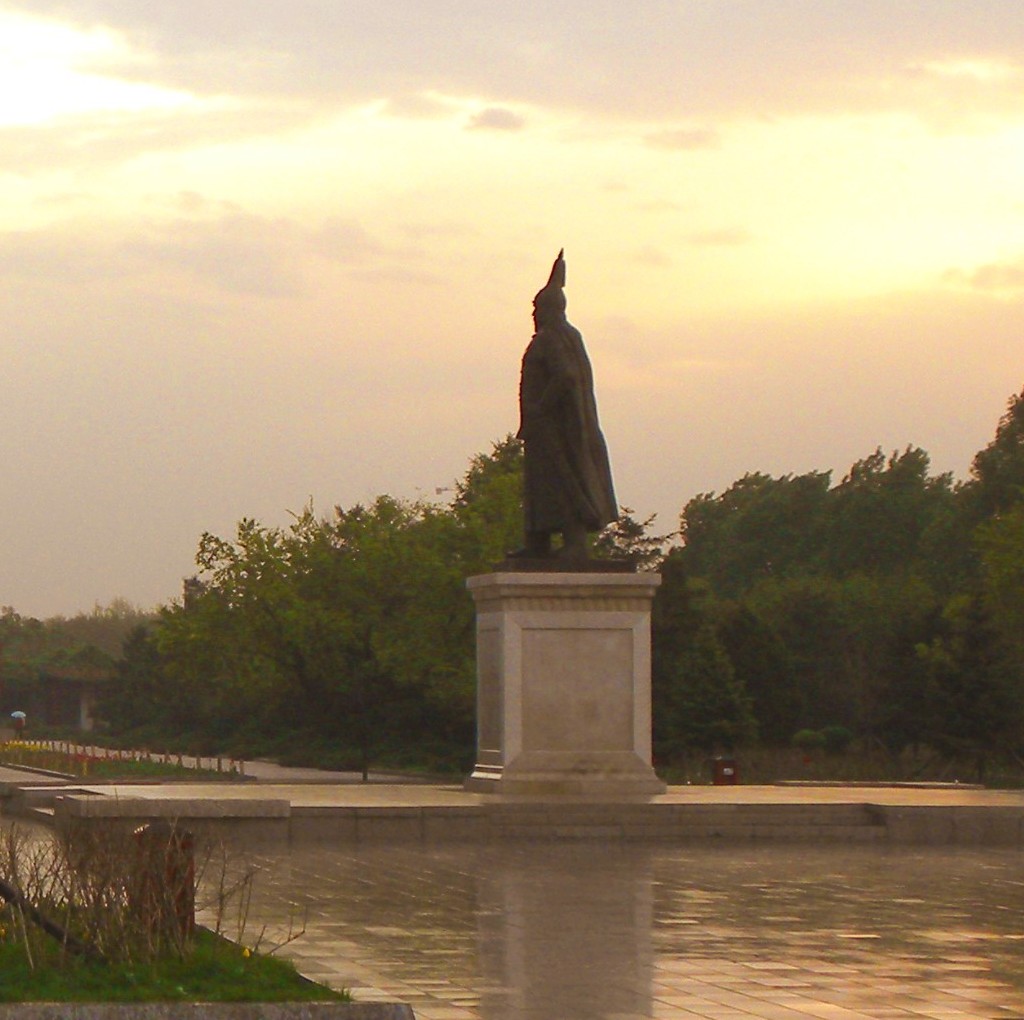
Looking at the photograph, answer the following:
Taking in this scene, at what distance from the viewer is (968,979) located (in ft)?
33.6

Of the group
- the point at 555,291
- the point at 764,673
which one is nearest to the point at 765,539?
the point at 764,673

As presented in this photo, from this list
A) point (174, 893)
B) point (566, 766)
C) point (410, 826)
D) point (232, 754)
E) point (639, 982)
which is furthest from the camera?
point (232, 754)

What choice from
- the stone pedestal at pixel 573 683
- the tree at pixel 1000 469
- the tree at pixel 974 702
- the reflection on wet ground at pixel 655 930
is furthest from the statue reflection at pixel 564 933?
the tree at pixel 1000 469

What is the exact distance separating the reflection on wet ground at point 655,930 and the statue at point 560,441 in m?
4.09

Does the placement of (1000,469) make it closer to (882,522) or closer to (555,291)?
(882,522)

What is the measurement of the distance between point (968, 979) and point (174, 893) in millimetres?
3879

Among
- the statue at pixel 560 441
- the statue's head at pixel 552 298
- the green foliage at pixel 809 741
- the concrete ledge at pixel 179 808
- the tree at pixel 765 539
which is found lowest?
the concrete ledge at pixel 179 808

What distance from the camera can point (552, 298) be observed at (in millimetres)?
21578

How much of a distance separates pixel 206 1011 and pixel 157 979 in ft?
2.29

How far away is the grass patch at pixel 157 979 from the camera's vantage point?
8227mm

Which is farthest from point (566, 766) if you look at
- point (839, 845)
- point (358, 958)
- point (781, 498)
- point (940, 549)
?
point (781, 498)

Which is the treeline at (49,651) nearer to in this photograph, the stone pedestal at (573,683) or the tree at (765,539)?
the tree at (765,539)

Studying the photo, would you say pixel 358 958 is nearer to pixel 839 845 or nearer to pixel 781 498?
pixel 839 845

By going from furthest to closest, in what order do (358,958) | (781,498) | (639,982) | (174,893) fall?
(781,498) → (358,958) → (639,982) → (174,893)
